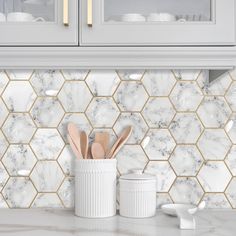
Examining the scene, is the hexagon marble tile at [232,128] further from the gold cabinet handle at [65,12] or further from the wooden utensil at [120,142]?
the gold cabinet handle at [65,12]

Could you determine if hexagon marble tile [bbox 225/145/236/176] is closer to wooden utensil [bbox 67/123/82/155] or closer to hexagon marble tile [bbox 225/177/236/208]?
hexagon marble tile [bbox 225/177/236/208]

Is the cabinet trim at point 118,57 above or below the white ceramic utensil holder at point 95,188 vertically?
above

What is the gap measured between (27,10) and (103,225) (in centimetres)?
72

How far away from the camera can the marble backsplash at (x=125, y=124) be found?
63.4 inches

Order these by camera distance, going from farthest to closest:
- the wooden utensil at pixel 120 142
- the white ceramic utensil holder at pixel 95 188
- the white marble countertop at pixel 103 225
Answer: the wooden utensil at pixel 120 142 → the white ceramic utensil holder at pixel 95 188 → the white marble countertop at pixel 103 225

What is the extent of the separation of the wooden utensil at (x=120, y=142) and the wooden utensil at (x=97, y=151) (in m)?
0.03

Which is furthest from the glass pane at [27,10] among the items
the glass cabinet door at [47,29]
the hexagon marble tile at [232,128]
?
the hexagon marble tile at [232,128]

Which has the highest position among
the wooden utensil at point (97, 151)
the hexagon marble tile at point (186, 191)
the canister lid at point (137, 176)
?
the wooden utensil at point (97, 151)

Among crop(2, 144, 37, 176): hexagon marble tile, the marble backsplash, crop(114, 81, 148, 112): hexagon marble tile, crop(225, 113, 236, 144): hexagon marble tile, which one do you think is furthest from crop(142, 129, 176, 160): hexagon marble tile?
crop(2, 144, 37, 176): hexagon marble tile

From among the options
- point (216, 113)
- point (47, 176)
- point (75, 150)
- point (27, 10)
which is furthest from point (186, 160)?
point (27, 10)

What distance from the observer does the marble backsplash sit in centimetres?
161

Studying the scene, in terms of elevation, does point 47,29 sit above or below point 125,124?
above

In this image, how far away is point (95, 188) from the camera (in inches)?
56.9

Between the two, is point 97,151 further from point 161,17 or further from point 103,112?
point 161,17
